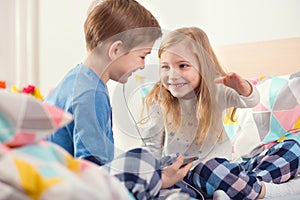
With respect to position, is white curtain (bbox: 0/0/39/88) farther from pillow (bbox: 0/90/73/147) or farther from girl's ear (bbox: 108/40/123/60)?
pillow (bbox: 0/90/73/147)

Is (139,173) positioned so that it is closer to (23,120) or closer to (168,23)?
(23,120)

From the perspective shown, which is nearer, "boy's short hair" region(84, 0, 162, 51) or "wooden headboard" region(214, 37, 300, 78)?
"boy's short hair" region(84, 0, 162, 51)

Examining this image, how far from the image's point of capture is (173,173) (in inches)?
45.8

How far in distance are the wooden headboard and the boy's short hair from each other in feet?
2.94

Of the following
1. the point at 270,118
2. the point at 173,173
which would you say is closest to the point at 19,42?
the point at 270,118

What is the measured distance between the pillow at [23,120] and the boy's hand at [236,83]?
771mm

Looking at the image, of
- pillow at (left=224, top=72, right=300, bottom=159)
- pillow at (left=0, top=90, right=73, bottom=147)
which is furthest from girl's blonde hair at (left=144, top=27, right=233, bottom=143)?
pillow at (left=0, top=90, right=73, bottom=147)

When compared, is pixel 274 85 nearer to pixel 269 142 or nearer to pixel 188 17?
pixel 269 142

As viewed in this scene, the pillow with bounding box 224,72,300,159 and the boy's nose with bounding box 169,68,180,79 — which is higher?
the boy's nose with bounding box 169,68,180,79

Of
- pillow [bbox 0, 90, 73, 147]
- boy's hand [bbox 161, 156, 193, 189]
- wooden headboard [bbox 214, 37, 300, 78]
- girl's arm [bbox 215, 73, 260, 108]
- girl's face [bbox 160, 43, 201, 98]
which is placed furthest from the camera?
wooden headboard [bbox 214, 37, 300, 78]

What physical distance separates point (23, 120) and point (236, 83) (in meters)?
0.92

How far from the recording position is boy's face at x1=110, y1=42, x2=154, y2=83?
1239mm

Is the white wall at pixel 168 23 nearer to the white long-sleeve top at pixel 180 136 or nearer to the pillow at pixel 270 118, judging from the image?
the pillow at pixel 270 118

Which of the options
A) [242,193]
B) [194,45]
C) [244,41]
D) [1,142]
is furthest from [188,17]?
[1,142]
